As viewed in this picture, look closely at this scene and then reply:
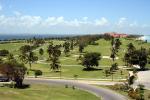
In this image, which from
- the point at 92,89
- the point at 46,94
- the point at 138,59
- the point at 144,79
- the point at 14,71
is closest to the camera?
the point at 46,94

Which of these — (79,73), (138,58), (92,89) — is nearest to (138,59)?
(138,58)

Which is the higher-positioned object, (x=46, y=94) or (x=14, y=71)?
(x=14, y=71)

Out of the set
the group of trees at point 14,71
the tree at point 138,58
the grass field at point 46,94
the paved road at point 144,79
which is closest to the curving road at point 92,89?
the grass field at point 46,94

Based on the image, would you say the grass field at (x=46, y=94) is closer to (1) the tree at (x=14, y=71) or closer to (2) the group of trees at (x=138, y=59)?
(1) the tree at (x=14, y=71)

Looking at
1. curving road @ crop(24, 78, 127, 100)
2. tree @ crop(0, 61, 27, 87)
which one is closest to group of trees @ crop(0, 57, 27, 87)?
tree @ crop(0, 61, 27, 87)

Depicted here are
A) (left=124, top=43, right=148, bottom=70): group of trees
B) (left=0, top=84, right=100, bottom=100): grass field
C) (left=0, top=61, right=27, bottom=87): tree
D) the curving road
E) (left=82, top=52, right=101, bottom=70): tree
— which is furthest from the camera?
(left=124, top=43, right=148, bottom=70): group of trees

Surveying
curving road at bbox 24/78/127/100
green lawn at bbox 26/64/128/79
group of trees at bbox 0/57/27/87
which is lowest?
curving road at bbox 24/78/127/100

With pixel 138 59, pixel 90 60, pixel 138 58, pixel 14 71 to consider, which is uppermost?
pixel 138 58

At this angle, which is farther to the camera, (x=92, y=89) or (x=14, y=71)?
(x=14, y=71)

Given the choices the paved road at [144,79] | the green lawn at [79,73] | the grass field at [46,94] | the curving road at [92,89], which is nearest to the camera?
the grass field at [46,94]

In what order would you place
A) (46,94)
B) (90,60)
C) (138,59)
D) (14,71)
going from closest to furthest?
1. (46,94)
2. (14,71)
3. (90,60)
4. (138,59)

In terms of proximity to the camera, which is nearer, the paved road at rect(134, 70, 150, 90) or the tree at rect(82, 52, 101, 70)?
the paved road at rect(134, 70, 150, 90)

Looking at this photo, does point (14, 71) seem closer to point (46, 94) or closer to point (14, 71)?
point (14, 71)

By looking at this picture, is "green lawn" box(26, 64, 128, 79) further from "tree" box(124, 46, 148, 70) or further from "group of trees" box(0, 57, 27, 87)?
"group of trees" box(0, 57, 27, 87)
